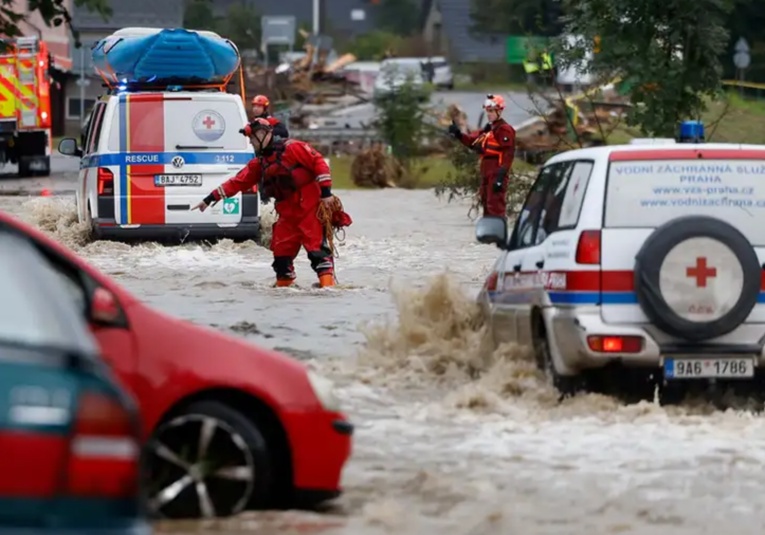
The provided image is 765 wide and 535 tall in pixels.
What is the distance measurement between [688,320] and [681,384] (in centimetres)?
94

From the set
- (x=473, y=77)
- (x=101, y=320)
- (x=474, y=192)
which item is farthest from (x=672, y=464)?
(x=473, y=77)

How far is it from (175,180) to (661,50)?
5408 millimetres

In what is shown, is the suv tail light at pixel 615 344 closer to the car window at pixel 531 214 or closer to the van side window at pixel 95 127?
the car window at pixel 531 214

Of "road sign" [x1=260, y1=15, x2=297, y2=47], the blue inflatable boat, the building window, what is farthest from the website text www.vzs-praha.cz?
"road sign" [x1=260, y1=15, x2=297, y2=47]

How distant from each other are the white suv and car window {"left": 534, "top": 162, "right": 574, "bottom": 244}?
0.37 feet

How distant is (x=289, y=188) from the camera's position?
650 inches

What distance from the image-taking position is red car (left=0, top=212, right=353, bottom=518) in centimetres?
717

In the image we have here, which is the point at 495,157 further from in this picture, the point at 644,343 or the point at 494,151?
the point at 644,343

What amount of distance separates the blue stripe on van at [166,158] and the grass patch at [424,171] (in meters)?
17.6

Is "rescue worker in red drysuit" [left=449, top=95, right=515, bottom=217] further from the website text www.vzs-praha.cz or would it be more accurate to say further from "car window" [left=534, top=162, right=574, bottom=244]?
the website text www.vzs-praha.cz

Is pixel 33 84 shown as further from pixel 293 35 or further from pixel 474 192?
pixel 293 35

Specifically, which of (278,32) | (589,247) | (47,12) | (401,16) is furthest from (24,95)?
(401,16)

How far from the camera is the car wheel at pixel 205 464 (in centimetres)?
723

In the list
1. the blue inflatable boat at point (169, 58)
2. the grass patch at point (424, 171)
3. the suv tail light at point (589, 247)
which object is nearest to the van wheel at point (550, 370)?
the suv tail light at point (589, 247)
